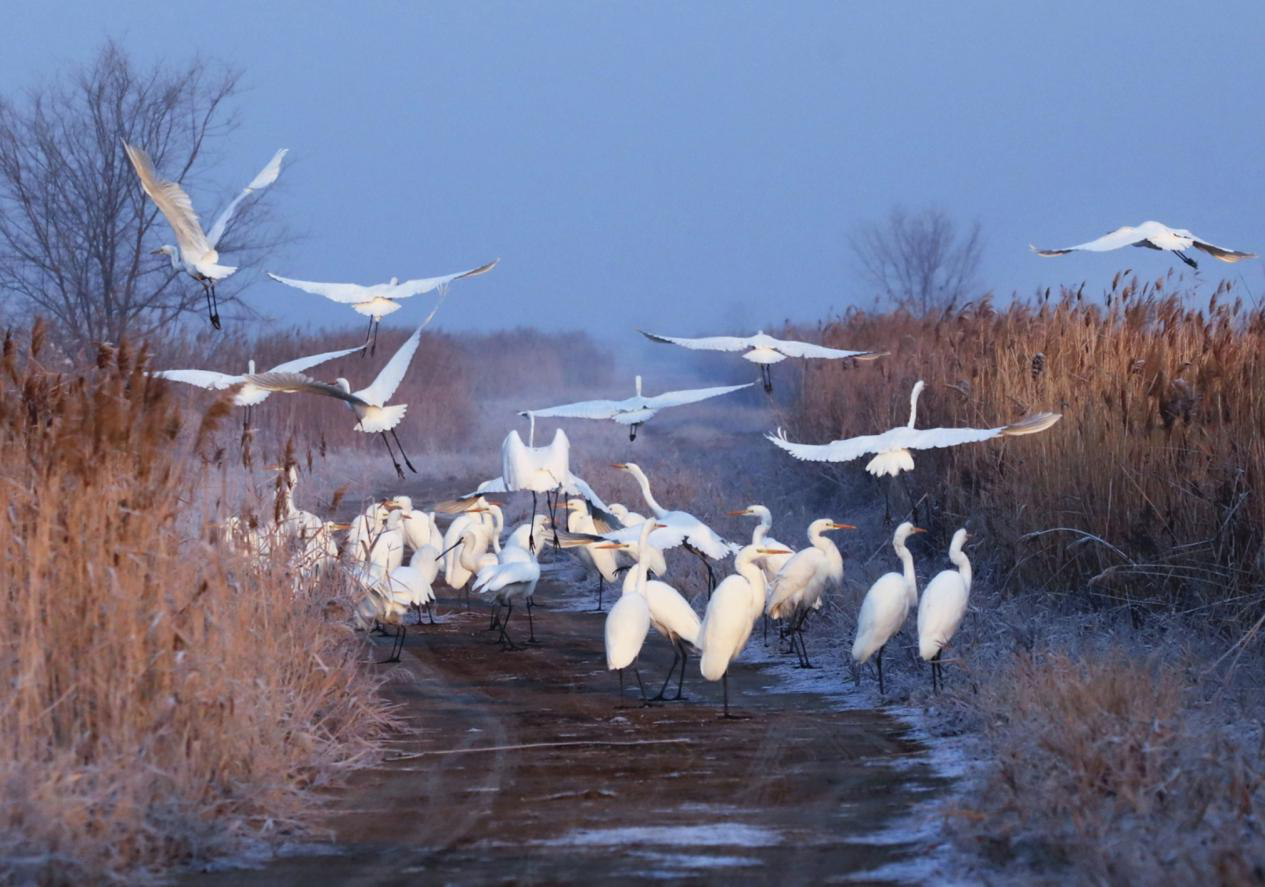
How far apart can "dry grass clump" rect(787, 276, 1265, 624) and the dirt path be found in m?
1.80

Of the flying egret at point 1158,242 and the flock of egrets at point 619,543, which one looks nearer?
the flock of egrets at point 619,543

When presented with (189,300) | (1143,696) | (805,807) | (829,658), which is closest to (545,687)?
(829,658)

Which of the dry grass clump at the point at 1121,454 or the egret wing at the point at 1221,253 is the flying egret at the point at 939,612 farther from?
the egret wing at the point at 1221,253

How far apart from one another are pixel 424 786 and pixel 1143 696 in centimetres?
260

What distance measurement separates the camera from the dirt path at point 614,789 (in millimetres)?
4473

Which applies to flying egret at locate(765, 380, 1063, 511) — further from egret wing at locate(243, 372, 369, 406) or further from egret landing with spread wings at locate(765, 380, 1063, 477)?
egret wing at locate(243, 372, 369, 406)

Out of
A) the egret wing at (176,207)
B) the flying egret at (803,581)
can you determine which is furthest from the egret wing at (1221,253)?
the egret wing at (176,207)

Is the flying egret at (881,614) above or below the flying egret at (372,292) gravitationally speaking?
below

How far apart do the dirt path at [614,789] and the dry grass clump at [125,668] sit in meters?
0.29

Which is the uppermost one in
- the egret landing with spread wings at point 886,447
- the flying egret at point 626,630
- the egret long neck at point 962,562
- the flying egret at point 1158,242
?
the flying egret at point 1158,242

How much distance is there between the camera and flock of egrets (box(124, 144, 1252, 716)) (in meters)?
7.12

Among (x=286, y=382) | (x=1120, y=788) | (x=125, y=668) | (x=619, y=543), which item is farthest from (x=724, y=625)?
(x=125, y=668)

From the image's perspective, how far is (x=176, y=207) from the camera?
1003cm

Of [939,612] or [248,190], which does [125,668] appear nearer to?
[939,612]
